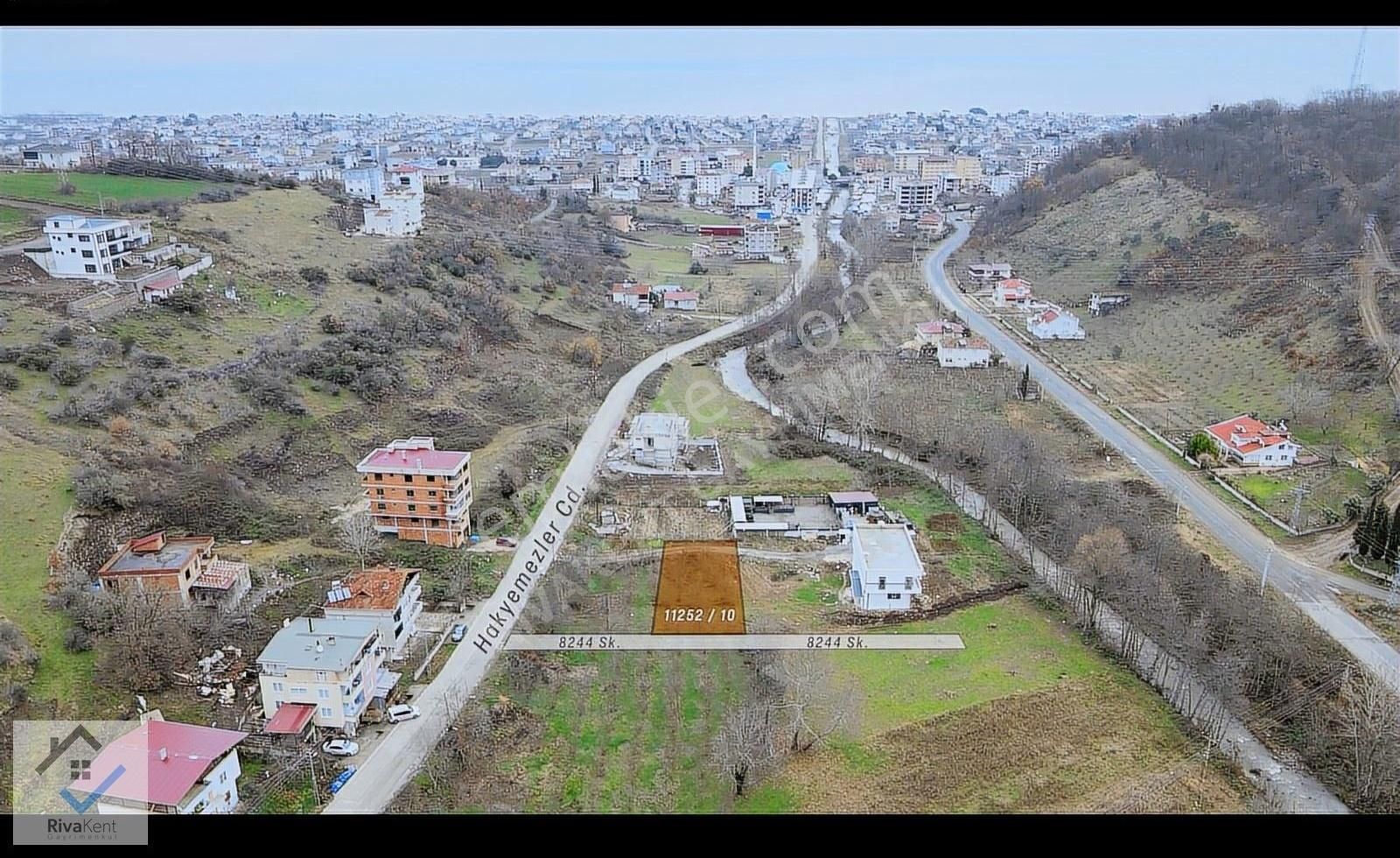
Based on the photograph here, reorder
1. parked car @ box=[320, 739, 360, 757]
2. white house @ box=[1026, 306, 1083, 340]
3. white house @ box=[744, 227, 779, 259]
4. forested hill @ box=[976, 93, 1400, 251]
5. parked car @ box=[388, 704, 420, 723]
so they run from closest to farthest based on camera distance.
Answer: parked car @ box=[320, 739, 360, 757] < parked car @ box=[388, 704, 420, 723] < white house @ box=[1026, 306, 1083, 340] < forested hill @ box=[976, 93, 1400, 251] < white house @ box=[744, 227, 779, 259]

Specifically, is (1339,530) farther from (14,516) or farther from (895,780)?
(14,516)

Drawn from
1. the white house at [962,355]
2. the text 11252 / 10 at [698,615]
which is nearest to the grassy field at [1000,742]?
the text 11252 / 10 at [698,615]

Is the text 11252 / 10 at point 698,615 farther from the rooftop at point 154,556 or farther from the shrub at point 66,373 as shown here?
the shrub at point 66,373

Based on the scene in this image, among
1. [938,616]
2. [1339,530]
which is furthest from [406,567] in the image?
[1339,530]

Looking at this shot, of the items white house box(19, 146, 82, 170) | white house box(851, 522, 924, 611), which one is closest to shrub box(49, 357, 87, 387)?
white house box(851, 522, 924, 611)

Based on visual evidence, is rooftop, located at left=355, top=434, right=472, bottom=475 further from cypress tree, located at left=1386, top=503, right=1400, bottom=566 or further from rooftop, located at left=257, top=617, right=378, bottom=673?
cypress tree, located at left=1386, top=503, right=1400, bottom=566

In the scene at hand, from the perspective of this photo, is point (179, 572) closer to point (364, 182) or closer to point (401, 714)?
point (401, 714)
